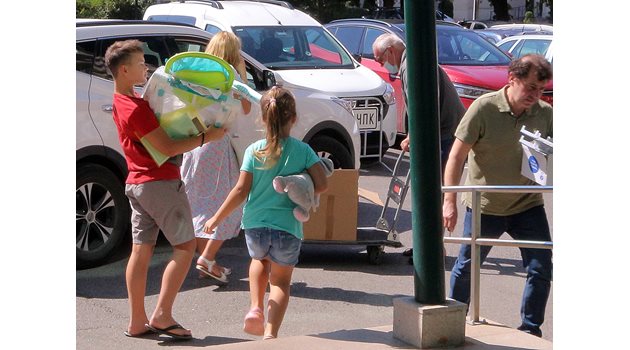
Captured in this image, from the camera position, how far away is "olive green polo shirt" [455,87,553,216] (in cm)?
584

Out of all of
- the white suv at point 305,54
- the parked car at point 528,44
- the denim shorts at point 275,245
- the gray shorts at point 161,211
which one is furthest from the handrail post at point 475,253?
the parked car at point 528,44

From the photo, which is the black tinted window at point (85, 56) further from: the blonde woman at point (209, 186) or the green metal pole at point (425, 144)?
the green metal pole at point (425, 144)

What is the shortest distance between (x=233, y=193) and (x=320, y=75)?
5.87 metres

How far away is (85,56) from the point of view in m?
7.84

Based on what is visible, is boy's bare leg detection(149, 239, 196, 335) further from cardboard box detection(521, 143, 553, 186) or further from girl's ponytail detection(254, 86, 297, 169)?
cardboard box detection(521, 143, 553, 186)

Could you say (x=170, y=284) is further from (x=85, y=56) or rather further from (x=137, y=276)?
(x=85, y=56)

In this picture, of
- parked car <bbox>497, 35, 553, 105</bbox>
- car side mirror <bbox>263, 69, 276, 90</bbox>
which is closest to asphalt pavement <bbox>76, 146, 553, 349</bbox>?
car side mirror <bbox>263, 69, 276, 90</bbox>

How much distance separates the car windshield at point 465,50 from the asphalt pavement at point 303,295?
6.00m

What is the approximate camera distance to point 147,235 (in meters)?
6.08

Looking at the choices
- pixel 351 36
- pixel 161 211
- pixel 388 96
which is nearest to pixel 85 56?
pixel 161 211

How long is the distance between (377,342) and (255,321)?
0.68 m

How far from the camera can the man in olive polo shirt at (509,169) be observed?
5.78m

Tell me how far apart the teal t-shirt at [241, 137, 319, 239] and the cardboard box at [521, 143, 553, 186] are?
1182 millimetres

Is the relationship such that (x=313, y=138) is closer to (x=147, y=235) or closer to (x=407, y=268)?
(x=407, y=268)
